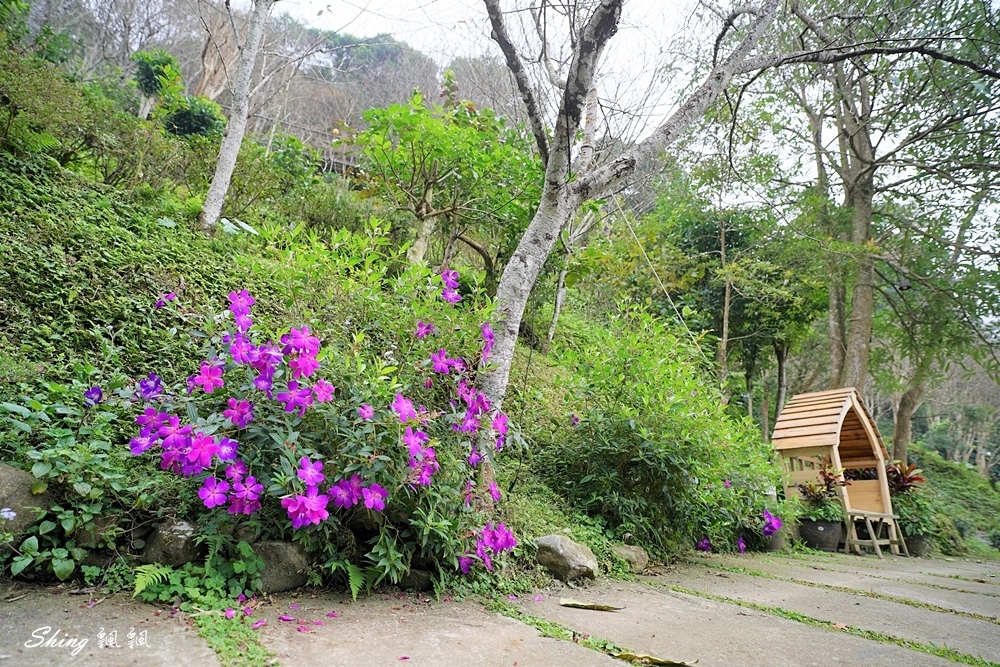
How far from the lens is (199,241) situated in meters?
4.25

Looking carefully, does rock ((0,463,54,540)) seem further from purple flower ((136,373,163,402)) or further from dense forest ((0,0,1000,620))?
purple flower ((136,373,163,402))

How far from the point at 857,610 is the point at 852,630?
531 mm

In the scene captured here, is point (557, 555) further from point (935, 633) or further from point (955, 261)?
point (955, 261)

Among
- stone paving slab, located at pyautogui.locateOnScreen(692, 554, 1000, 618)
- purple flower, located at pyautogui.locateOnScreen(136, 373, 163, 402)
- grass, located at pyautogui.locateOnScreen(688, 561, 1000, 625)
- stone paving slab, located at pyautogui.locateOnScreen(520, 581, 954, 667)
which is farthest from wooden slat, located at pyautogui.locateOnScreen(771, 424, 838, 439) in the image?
purple flower, located at pyautogui.locateOnScreen(136, 373, 163, 402)

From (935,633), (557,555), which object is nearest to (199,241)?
(557,555)

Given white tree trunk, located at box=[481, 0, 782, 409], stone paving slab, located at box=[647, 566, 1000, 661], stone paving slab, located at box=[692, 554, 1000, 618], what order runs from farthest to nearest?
1. stone paving slab, located at box=[692, 554, 1000, 618]
2. white tree trunk, located at box=[481, 0, 782, 409]
3. stone paving slab, located at box=[647, 566, 1000, 661]

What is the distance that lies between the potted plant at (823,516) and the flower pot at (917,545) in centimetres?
118

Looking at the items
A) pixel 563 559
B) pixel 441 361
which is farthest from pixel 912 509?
pixel 441 361

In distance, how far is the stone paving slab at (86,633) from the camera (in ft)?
4.15

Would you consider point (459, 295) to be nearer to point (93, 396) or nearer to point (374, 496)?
point (374, 496)

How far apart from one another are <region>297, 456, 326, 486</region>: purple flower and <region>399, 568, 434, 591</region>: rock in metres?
0.60

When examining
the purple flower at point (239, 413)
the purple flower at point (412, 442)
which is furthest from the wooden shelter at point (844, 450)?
the purple flower at point (239, 413)

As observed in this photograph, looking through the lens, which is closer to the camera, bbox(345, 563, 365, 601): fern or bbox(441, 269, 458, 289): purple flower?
bbox(345, 563, 365, 601): fern

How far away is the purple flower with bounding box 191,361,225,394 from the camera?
74.5 inches
